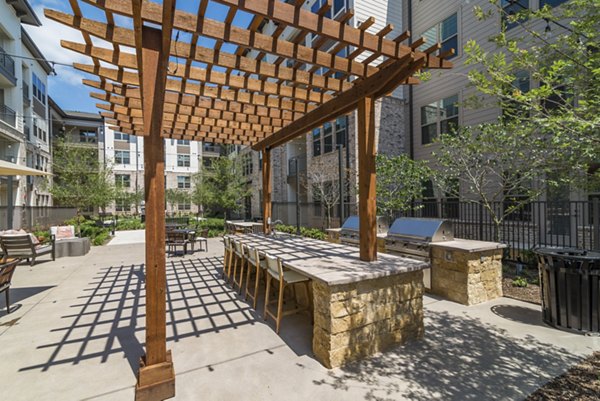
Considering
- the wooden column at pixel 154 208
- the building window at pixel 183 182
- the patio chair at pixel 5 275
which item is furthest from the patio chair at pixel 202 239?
the building window at pixel 183 182

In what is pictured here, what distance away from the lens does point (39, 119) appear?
2270cm

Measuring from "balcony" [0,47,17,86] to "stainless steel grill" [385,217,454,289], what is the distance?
2306 cm

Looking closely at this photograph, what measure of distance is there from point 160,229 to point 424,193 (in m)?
11.8

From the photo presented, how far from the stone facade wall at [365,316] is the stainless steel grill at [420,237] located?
6.35 feet

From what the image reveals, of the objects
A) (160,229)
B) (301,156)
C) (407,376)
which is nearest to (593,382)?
(407,376)

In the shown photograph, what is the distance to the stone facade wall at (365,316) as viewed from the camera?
10.1ft

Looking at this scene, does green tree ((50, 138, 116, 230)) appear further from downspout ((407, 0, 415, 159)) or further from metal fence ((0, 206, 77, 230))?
downspout ((407, 0, 415, 159))

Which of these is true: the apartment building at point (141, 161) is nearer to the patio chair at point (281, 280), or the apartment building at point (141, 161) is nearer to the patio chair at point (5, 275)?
the patio chair at point (5, 275)

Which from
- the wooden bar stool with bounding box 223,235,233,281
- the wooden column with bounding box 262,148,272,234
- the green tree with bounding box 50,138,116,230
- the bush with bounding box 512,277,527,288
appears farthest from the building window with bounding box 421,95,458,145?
the green tree with bounding box 50,138,116,230

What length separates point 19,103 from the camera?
18656 millimetres

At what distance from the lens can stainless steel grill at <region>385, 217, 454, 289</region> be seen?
5.45 meters

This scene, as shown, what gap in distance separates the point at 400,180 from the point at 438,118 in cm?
444

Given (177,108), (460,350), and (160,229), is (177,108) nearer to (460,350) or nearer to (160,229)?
(160,229)

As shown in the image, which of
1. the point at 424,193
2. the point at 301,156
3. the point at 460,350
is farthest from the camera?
the point at 301,156
